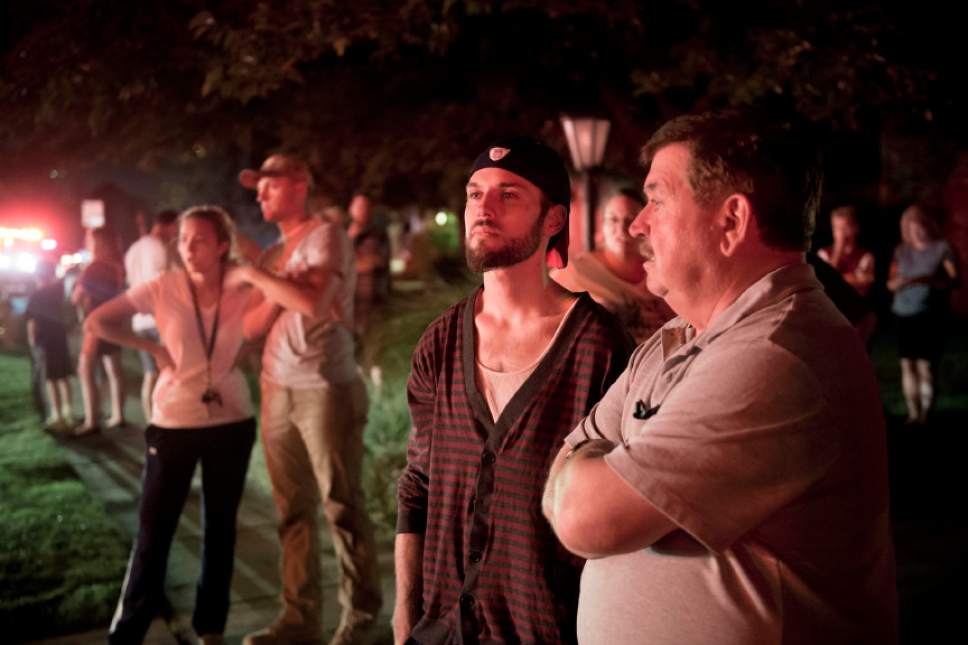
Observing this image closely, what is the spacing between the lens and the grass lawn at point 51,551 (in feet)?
17.1

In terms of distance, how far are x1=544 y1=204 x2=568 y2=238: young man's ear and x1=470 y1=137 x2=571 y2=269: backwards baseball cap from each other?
0.05ft

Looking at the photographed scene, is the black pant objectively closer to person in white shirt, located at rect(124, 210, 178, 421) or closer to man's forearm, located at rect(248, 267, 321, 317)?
man's forearm, located at rect(248, 267, 321, 317)

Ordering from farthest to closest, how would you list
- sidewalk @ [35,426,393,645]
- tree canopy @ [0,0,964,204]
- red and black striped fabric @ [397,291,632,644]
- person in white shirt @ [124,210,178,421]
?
1. tree canopy @ [0,0,964,204]
2. person in white shirt @ [124,210,178,421]
3. sidewalk @ [35,426,393,645]
4. red and black striped fabric @ [397,291,632,644]

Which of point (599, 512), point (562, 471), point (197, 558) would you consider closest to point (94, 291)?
point (197, 558)

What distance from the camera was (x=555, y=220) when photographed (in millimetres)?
2877

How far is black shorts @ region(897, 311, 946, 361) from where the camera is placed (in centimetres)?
982

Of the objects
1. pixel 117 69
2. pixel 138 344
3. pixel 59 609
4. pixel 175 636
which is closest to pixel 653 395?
pixel 138 344

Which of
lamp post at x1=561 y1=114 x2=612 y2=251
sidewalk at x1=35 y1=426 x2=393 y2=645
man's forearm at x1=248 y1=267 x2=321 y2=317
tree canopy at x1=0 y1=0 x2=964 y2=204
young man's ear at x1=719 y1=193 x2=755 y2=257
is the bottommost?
sidewalk at x1=35 y1=426 x2=393 y2=645

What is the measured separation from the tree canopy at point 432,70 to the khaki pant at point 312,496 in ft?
17.9

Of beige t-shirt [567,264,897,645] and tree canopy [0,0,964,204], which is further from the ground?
tree canopy [0,0,964,204]

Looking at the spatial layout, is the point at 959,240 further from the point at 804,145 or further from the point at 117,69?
the point at 804,145

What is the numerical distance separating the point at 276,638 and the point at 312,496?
71 centimetres

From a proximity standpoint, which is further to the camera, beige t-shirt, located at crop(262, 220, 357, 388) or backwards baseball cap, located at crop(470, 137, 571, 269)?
beige t-shirt, located at crop(262, 220, 357, 388)

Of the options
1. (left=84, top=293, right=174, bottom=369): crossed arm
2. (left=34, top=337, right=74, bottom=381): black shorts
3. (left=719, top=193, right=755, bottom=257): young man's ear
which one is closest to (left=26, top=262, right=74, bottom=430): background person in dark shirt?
(left=34, top=337, right=74, bottom=381): black shorts
